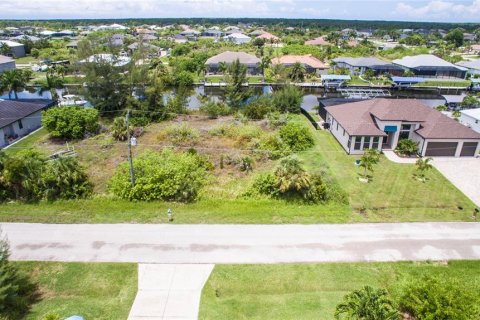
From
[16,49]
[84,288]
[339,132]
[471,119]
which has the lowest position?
[84,288]

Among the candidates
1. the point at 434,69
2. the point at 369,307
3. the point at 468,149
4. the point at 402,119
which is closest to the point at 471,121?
the point at 468,149

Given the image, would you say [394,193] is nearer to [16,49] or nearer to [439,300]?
[439,300]

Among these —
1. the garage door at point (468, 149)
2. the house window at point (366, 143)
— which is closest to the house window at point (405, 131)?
the house window at point (366, 143)

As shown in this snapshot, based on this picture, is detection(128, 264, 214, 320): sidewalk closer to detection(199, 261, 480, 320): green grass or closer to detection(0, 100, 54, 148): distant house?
detection(199, 261, 480, 320): green grass

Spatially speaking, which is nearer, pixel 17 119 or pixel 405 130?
pixel 405 130

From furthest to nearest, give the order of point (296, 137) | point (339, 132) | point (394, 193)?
1. point (339, 132)
2. point (296, 137)
3. point (394, 193)

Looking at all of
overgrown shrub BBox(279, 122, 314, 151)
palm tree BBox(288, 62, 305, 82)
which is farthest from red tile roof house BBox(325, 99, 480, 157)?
palm tree BBox(288, 62, 305, 82)

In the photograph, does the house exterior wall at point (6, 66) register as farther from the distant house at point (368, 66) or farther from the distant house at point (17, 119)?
the distant house at point (368, 66)
